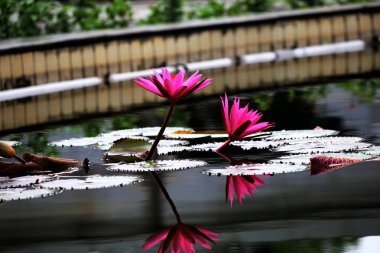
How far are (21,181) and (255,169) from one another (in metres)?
0.89

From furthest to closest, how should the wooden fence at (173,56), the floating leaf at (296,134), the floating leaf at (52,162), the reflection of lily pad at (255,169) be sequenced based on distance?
the wooden fence at (173,56), the floating leaf at (296,134), the floating leaf at (52,162), the reflection of lily pad at (255,169)

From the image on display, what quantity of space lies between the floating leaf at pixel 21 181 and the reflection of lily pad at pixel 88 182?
5 centimetres

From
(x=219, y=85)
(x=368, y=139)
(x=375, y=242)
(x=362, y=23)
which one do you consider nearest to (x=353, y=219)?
(x=375, y=242)

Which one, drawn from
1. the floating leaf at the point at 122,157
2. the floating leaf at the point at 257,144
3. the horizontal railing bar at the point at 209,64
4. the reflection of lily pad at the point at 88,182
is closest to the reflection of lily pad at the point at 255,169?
the reflection of lily pad at the point at 88,182

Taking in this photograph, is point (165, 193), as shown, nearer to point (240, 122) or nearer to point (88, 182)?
point (88, 182)

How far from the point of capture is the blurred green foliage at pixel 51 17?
36.2ft

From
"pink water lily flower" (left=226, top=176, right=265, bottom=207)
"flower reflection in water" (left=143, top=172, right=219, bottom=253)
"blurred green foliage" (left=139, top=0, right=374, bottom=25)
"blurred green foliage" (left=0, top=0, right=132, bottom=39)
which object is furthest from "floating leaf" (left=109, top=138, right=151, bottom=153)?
"blurred green foliage" (left=139, top=0, right=374, bottom=25)

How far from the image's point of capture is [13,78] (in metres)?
9.29

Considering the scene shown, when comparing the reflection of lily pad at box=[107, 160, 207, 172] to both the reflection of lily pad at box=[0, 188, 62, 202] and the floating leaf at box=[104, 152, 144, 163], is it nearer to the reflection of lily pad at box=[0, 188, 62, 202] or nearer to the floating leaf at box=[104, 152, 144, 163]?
the floating leaf at box=[104, 152, 144, 163]

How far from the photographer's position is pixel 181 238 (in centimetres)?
343

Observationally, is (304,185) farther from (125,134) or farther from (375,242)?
(125,134)

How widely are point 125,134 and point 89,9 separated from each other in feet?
22.2

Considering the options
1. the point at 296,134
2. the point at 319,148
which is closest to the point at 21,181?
the point at 319,148

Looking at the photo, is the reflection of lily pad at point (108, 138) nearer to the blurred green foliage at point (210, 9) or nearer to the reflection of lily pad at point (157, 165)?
the reflection of lily pad at point (157, 165)
